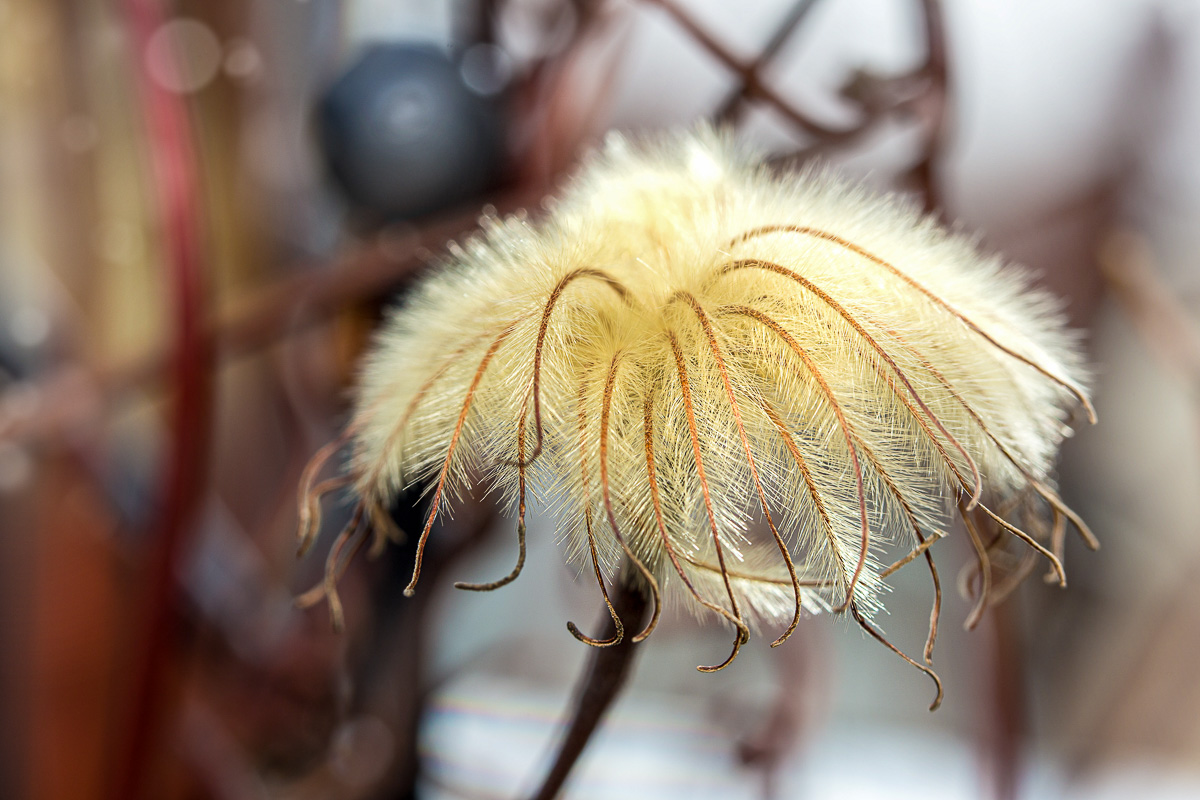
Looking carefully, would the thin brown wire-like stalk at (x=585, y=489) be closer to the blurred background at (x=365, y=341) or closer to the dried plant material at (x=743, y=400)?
the dried plant material at (x=743, y=400)

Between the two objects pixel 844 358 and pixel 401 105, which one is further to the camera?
pixel 401 105

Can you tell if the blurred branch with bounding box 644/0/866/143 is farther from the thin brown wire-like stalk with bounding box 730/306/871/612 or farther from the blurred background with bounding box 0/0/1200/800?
the thin brown wire-like stalk with bounding box 730/306/871/612

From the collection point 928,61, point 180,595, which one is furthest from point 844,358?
point 180,595

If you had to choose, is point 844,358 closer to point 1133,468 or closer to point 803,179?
point 803,179

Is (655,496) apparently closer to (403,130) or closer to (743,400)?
(743,400)

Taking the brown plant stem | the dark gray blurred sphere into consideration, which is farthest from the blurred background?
the brown plant stem

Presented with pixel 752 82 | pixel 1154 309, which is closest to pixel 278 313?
pixel 752 82
